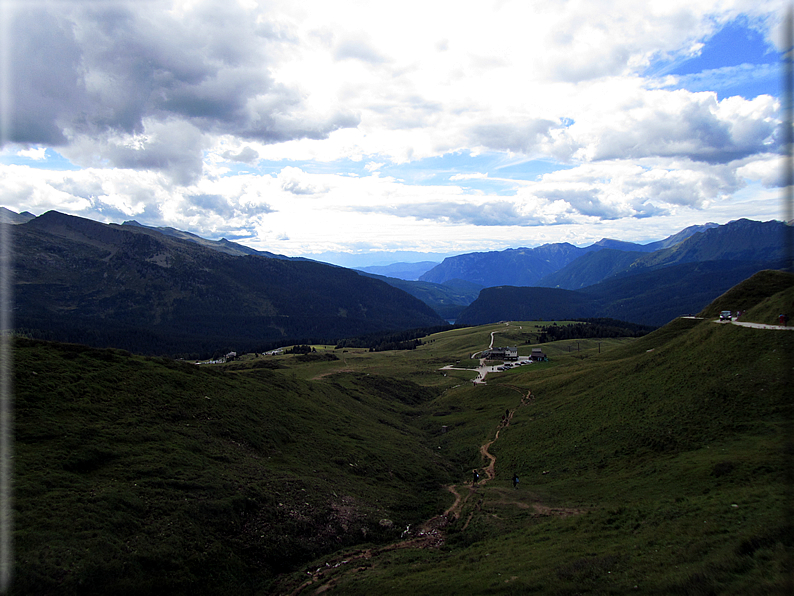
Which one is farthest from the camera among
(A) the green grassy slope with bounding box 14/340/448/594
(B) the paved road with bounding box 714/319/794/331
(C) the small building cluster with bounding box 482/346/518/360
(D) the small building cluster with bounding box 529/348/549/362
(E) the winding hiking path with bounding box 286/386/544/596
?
(C) the small building cluster with bounding box 482/346/518/360

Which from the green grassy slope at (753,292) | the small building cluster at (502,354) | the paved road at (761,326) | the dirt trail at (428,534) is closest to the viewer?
the dirt trail at (428,534)

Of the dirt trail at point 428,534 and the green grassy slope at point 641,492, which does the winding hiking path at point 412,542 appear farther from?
the green grassy slope at point 641,492

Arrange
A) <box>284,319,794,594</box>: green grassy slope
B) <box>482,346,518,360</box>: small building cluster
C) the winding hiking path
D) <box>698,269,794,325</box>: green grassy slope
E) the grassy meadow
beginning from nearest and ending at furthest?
<box>284,319,794,594</box>: green grassy slope < the grassy meadow < the winding hiking path < <box>698,269,794,325</box>: green grassy slope < <box>482,346,518,360</box>: small building cluster

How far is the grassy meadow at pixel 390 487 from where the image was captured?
2003 cm

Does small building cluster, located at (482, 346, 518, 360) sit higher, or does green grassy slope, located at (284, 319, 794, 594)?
green grassy slope, located at (284, 319, 794, 594)

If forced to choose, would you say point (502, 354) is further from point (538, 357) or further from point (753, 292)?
point (753, 292)

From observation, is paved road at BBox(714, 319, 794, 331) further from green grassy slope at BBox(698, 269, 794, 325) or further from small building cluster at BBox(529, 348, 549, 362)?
small building cluster at BBox(529, 348, 549, 362)

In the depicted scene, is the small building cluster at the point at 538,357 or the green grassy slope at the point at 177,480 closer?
the green grassy slope at the point at 177,480

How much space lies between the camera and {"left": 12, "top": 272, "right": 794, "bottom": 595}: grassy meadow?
2003cm

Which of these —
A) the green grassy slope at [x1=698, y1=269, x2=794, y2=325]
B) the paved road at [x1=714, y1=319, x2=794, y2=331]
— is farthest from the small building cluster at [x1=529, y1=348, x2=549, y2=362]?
the paved road at [x1=714, y1=319, x2=794, y2=331]

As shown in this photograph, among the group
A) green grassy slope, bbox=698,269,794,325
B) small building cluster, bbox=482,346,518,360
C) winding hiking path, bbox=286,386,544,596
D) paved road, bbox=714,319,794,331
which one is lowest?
small building cluster, bbox=482,346,518,360

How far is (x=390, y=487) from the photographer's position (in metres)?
42.8

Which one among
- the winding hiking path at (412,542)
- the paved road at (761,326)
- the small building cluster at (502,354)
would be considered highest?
the paved road at (761,326)

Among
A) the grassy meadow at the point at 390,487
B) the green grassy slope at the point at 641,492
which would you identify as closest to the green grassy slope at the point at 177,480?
the grassy meadow at the point at 390,487
